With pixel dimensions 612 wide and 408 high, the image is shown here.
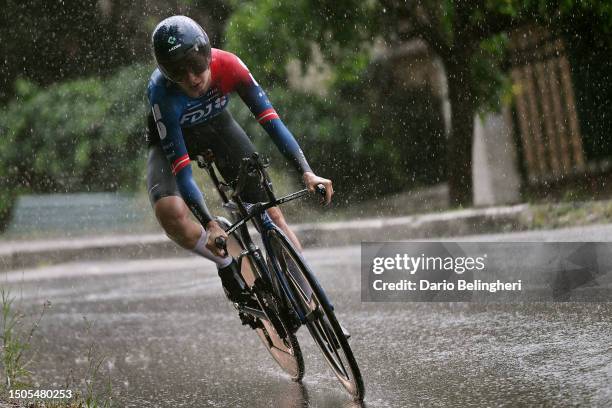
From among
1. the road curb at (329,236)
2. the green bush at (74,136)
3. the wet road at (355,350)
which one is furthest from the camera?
the green bush at (74,136)

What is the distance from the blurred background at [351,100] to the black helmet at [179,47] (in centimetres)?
561

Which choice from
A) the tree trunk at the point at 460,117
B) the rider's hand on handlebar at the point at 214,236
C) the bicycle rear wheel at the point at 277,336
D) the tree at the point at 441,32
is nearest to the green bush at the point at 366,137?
the tree at the point at 441,32

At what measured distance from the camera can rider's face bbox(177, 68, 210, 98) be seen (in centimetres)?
462

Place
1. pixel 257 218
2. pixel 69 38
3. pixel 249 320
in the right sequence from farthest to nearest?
pixel 69 38 → pixel 249 320 → pixel 257 218

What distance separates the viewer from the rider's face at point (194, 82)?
4.62 meters

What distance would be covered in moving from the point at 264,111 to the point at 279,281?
814 mm

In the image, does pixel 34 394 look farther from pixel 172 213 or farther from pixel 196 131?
pixel 196 131

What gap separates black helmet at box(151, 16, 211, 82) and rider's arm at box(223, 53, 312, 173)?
0.31m

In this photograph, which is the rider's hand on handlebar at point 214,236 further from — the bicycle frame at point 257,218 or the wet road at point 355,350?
the wet road at point 355,350

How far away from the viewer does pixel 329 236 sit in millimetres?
11102

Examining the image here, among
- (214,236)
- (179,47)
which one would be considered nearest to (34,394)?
(214,236)

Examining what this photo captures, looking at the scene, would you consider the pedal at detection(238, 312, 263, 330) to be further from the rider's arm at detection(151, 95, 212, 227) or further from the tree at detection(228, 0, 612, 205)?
the tree at detection(228, 0, 612, 205)

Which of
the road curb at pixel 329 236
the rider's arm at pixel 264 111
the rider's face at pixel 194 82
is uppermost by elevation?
the rider's face at pixel 194 82

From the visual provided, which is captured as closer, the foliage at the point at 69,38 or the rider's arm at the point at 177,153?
the rider's arm at the point at 177,153
